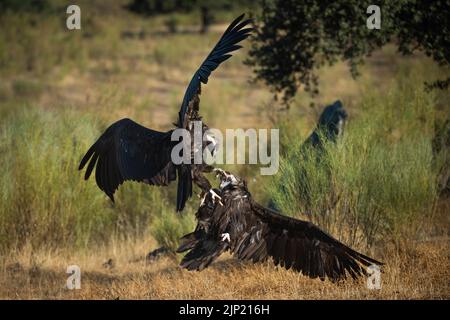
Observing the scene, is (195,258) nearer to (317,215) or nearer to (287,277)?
(287,277)

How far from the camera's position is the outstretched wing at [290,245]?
677cm

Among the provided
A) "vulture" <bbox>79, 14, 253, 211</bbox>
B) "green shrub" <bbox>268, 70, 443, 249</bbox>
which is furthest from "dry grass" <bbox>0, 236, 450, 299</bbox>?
"vulture" <bbox>79, 14, 253, 211</bbox>

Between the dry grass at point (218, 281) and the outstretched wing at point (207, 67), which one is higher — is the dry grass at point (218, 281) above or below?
below

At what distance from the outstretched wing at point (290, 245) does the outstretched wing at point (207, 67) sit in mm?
1048

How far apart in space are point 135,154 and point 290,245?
1.69 metres

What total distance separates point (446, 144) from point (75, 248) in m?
5.67

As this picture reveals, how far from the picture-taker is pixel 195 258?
22.7 feet

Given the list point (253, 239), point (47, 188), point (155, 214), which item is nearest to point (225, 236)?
point (253, 239)

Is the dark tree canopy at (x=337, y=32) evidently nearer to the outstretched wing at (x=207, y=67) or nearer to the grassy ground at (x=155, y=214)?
the grassy ground at (x=155, y=214)

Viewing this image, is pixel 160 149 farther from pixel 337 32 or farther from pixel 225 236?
pixel 337 32

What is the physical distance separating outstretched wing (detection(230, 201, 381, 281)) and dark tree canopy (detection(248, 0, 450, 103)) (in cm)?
535

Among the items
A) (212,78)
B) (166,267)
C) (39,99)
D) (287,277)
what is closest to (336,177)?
(287,277)

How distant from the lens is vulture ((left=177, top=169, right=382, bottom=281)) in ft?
22.4

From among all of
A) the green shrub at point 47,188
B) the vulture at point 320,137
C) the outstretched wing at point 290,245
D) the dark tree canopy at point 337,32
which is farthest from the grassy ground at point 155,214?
the dark tree canopy at point 337,32
